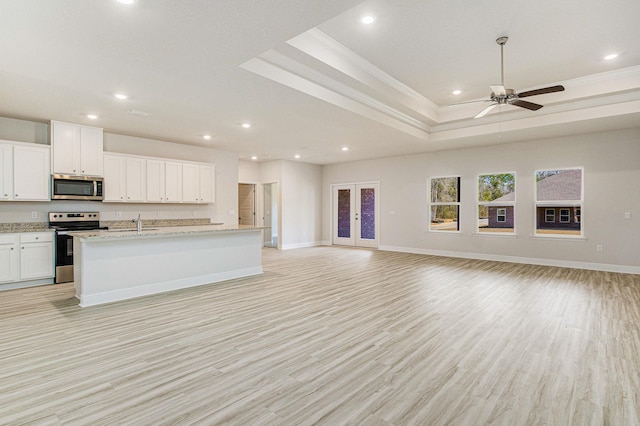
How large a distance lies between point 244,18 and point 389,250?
302 inches

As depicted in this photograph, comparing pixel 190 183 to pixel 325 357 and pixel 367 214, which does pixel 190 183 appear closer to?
pixel 367 214

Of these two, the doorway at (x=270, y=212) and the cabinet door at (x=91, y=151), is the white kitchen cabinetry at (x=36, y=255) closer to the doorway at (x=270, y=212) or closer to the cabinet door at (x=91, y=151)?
the cabinet door at (x=91, y=151)

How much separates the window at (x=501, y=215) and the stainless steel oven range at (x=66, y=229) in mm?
8554

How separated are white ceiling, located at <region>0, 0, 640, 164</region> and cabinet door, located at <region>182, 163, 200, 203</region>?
779 millimetres

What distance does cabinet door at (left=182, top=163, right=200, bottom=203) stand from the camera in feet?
22.9

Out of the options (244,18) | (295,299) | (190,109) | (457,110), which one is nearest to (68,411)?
(295,299)

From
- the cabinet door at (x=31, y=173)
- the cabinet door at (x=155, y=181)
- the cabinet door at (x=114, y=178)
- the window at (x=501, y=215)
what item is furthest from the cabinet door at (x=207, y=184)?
the window at (x=501, y=215)

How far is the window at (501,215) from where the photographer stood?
748cm

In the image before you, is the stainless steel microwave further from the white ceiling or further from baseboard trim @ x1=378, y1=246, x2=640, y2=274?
baseboard trim @ x1=378, y1=246, x2=640, y2=274

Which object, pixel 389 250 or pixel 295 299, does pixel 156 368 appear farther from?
pixel 389 250

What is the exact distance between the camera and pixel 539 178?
7.00 m

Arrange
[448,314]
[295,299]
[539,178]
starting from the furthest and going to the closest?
[539,178], [295,299], [448,314]

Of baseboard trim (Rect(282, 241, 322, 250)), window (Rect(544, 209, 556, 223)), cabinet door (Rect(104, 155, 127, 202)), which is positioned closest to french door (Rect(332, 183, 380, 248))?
baseboard trim (Rect(282, 241, 322, 250))

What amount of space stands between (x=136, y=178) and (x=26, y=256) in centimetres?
210
